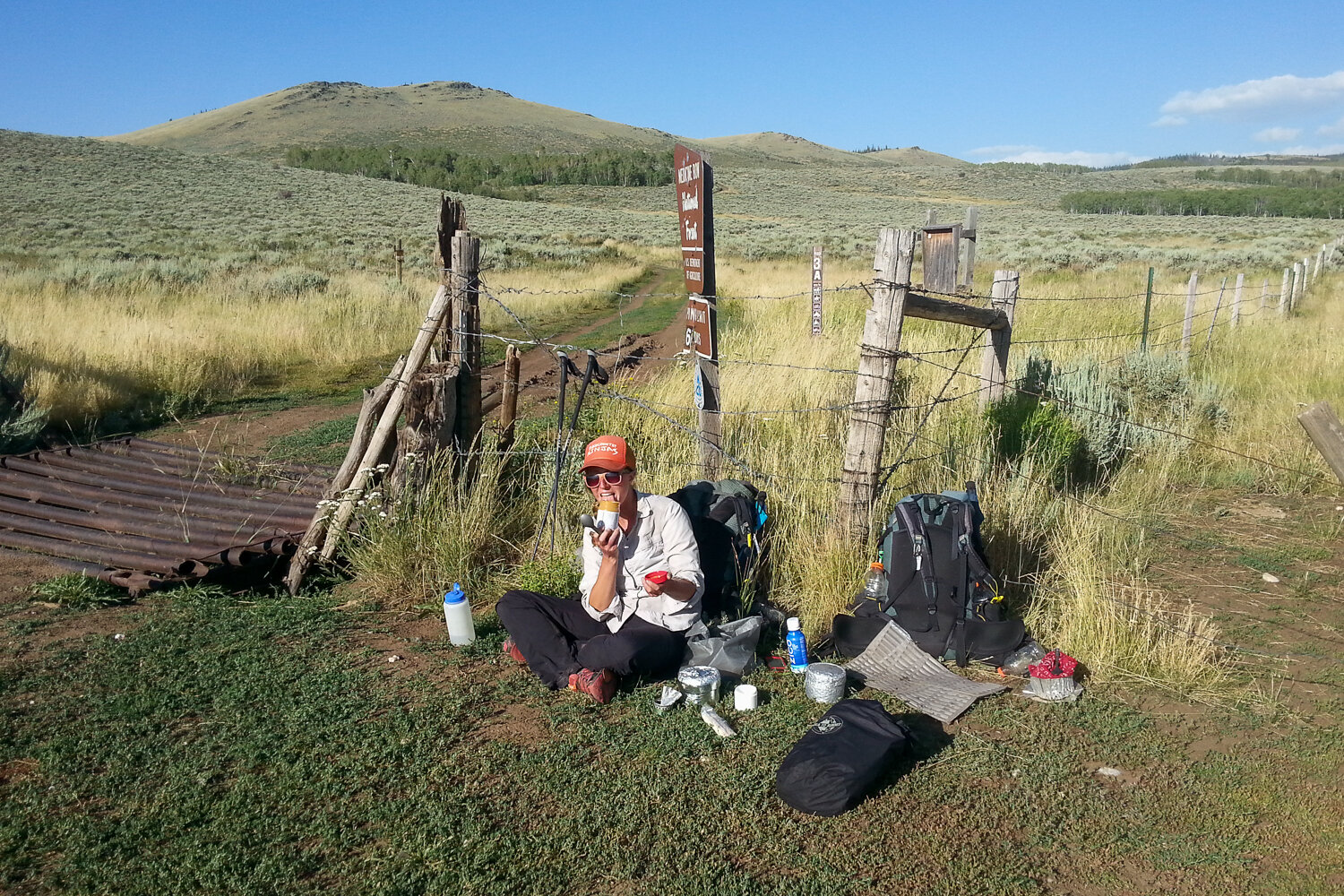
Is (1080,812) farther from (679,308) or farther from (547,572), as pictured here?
(679,308)

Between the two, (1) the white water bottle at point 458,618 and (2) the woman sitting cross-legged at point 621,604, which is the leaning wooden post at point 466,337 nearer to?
(1) the white water bottle at point 458,618

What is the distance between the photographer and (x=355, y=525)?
5.22 metres

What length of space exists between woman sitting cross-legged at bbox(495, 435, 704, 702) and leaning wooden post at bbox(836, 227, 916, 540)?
119cm

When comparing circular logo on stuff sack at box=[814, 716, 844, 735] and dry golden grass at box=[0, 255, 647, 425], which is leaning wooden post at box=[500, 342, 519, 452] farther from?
dry golden grass at box=[0, 255, 647, 425]

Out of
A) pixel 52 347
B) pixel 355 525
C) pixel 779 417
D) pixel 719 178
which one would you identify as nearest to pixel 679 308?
pixel 52 347

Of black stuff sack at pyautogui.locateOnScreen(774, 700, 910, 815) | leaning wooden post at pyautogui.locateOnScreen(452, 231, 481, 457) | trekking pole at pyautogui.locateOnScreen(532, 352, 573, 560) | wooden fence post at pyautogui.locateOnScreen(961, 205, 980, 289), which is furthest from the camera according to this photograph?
wooden fence post at pyautogui.locateOnScreen(961, 205, 980, 289)

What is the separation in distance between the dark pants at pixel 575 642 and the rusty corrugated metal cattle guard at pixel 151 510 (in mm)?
1883

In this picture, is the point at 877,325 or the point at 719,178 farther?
the point at 719,178

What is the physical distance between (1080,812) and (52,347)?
11.1m

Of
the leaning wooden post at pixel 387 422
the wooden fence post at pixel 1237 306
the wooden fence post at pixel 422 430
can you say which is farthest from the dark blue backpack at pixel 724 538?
the wooden fence post at pixel 1237 306

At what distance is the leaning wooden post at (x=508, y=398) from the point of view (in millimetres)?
5676

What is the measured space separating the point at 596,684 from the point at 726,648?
24.1 inches

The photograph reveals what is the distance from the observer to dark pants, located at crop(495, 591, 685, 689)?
396cm

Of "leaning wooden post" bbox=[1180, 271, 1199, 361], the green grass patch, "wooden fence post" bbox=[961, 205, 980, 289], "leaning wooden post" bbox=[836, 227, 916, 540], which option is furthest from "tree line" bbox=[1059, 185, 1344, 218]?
"leaning wooden post" bbox=[836, 227, 916, 540]
